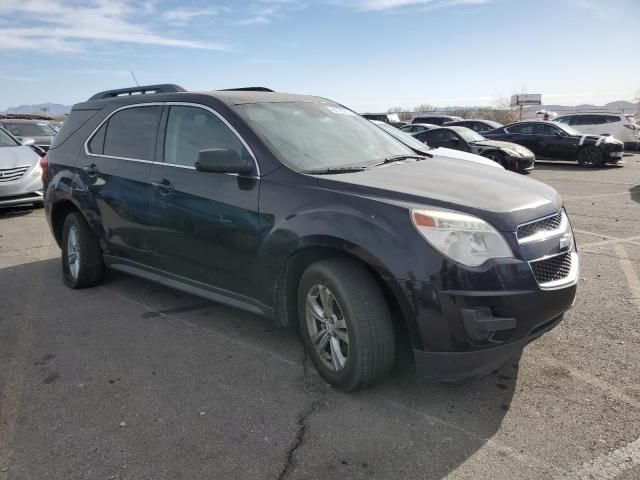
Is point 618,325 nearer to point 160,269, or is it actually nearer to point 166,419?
point 166,419

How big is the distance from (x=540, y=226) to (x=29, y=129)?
1694 cm

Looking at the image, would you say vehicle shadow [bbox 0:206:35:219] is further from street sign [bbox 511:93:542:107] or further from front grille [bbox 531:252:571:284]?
street sign [bbox 511:93:542:107]

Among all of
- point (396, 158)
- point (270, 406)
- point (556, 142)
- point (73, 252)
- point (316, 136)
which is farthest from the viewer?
point (556, 142)

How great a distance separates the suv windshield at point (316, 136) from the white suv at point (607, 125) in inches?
724

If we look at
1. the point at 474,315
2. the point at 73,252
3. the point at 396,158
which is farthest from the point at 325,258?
the point at 73,252

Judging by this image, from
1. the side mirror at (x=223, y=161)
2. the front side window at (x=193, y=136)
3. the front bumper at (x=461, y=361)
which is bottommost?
the front bumper at (x=461, y=361)

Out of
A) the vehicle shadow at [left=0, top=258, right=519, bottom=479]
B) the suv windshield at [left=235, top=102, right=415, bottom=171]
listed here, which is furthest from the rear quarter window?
the suv windshield at [left=235, top=102, right=415, bottom=171]

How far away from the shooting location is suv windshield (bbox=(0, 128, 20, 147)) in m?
10.1

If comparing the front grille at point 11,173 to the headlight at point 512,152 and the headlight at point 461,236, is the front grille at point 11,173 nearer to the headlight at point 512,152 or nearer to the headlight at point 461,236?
the headlight at point 461,236

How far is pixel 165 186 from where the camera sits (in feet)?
13.2

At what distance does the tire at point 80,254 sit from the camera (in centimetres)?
506

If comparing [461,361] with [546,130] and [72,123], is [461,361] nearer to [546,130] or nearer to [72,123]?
[72,123]

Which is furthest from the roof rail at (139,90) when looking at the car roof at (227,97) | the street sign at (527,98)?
the street sign at (527,98)

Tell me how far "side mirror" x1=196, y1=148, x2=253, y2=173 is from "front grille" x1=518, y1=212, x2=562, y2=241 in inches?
66.4
